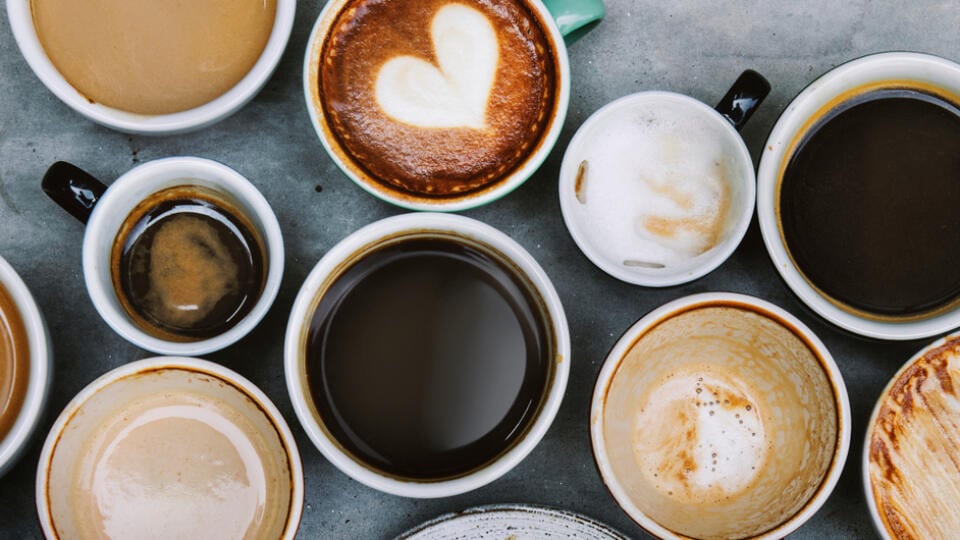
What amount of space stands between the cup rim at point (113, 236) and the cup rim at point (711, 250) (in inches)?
14.9

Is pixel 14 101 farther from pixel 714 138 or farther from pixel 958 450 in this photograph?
pixel 958 450

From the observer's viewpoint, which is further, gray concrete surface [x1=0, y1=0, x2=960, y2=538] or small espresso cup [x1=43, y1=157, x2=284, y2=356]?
gray concrete surface [x1=0, y1=0, x2=960, y2=538]

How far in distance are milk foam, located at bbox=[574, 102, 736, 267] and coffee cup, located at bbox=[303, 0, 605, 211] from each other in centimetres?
12

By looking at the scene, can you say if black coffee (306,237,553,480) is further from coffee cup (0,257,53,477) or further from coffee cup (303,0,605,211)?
coffee cup (0,257,53,477)

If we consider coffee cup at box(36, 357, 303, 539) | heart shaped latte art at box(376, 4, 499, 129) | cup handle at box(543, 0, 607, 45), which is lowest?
coffee cup at box(36, 357, 303, 539)

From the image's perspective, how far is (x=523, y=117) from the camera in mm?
1093

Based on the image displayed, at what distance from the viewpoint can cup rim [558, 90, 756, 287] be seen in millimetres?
1062

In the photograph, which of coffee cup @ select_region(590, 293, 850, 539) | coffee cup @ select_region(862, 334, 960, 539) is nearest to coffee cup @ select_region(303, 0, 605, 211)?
coffee cup @ select_region(590, 293, 850, 539)

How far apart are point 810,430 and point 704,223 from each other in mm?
306

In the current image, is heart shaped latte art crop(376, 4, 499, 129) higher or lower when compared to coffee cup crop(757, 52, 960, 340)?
higher

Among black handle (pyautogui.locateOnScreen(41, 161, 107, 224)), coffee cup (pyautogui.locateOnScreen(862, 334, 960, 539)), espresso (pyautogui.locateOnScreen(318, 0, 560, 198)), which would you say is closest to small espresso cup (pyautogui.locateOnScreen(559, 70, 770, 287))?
espresso (pyautogui.locateOnScreen(318, 0, 560, 198))

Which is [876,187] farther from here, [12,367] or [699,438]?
[12,367]

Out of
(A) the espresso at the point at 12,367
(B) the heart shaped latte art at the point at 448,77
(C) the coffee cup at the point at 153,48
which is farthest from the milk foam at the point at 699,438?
(A) the espresso at the point at 12,367

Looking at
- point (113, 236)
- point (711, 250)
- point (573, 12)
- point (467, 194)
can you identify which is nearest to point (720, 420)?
point (711, 250)
